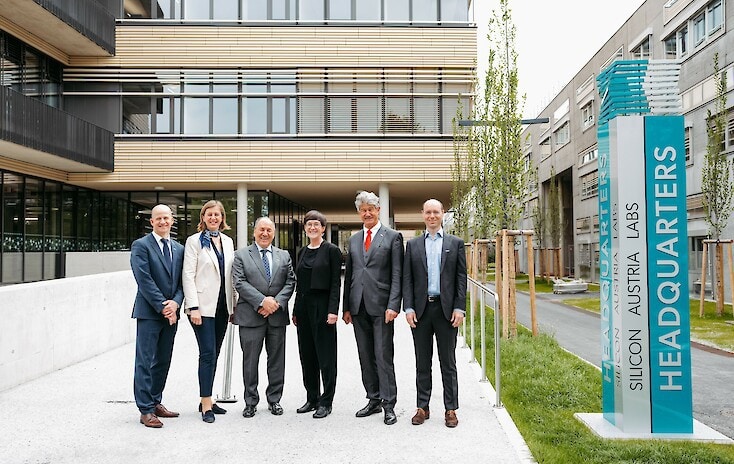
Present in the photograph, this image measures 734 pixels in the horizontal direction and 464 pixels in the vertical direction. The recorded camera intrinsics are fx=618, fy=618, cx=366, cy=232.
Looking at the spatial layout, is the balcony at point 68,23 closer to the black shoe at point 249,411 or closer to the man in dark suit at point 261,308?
the man in dark suit at point 261,308

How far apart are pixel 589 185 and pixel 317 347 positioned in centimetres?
3467

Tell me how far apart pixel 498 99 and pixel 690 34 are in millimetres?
16653

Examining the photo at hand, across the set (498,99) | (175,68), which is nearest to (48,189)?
(175,68)

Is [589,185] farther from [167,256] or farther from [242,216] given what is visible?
[167,256]

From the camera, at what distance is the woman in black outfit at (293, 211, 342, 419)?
5.71 meters

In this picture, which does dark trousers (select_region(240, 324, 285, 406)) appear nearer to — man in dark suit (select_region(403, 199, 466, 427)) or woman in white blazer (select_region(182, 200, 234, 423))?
woman in white blazer (select_region(182, 200, 234, 423))

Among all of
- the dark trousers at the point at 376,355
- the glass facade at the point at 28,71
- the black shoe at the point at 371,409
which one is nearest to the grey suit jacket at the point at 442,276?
the dark trousers at the point at 376,355

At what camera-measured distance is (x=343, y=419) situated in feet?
18.5

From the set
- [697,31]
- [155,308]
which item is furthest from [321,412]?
[697,31]

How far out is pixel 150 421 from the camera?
534cm

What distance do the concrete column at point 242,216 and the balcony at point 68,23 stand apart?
594cm

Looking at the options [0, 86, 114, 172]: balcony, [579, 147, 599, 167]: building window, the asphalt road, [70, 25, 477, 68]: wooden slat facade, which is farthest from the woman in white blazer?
[579, 147, 599, 167]: building window

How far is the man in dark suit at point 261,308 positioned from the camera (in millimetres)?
5672

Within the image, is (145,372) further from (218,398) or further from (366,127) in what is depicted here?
(366,127)
